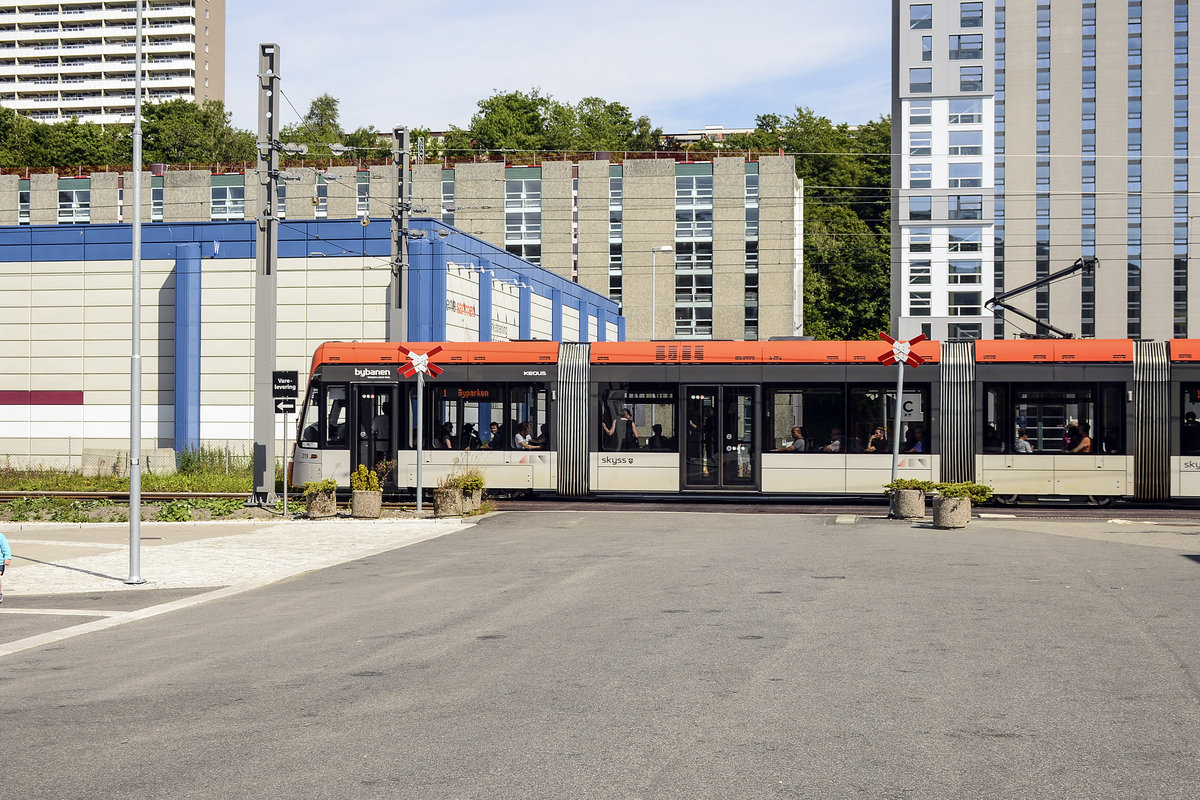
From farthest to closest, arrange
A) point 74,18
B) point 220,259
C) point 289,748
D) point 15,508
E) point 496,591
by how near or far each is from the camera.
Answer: point 74,18 < point 220,259 < point 15,508 < point 496,591 < point 289,748

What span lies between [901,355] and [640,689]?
57.9ft

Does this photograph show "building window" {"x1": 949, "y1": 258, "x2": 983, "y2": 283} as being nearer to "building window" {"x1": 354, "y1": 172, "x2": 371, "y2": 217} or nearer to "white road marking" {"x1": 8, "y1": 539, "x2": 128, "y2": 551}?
"building window" {"x1": 354, "y1": 172, "x2": 371, "y2": 217}

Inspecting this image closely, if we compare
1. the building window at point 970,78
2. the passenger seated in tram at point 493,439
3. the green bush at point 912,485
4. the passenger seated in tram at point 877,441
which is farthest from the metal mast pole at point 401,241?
the building window at point 970,78

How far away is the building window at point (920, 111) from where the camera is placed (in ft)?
284

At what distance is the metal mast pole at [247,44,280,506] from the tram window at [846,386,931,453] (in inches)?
491

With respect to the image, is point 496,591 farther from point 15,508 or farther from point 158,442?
point 158,442

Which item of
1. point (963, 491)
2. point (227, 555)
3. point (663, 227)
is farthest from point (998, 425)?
point (663, 227)

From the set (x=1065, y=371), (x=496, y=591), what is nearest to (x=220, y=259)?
(x=1065, y=371)

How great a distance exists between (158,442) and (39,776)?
4280 cm

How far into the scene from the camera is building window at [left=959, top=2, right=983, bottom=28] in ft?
282

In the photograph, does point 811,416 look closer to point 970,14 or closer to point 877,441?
point 877,441

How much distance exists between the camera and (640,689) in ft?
27.9

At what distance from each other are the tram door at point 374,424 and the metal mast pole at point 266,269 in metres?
1.84

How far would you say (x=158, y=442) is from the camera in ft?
154
